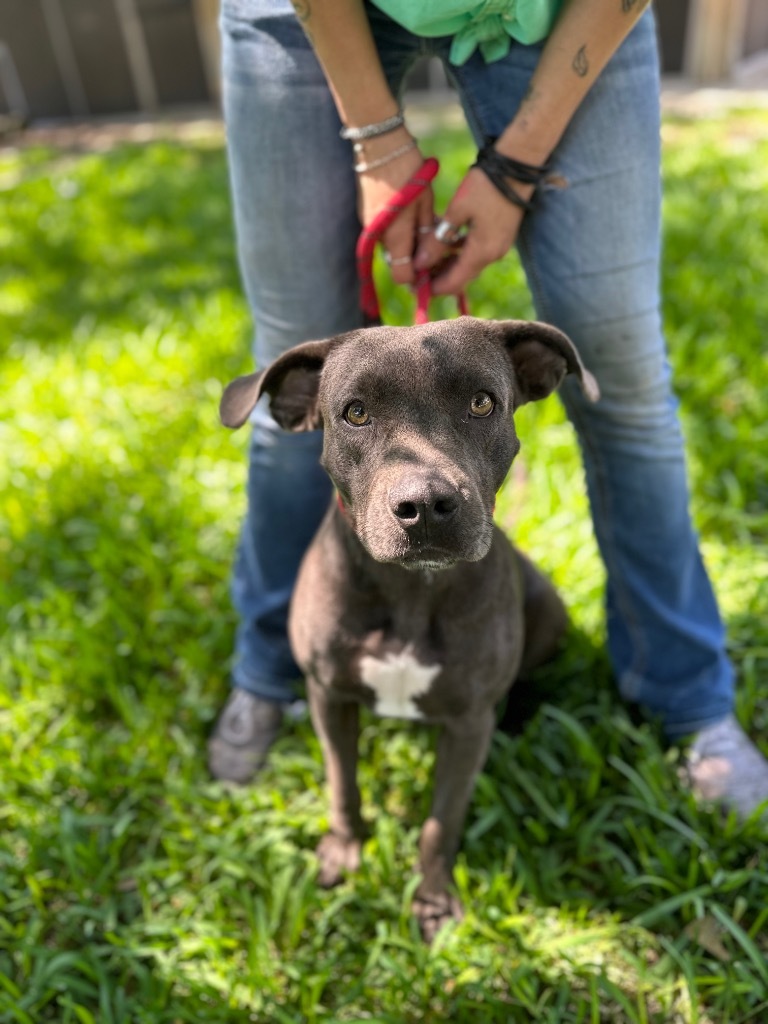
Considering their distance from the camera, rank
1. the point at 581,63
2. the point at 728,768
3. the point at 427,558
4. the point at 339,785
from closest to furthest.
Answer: the point at 427,558 → the point at 581,63 → the point at 339,785 → the point at 728,768

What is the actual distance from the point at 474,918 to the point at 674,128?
7.33 metres

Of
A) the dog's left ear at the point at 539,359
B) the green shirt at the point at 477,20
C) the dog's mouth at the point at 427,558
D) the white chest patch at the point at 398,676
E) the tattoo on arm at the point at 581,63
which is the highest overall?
the green shirt at the point at 477,20

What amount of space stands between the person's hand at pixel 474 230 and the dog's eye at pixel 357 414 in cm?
→ 51

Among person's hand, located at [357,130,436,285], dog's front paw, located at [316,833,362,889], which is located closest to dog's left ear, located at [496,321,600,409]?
person's hand, located at [357,130,436,285]

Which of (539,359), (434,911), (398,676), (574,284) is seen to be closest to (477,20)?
(574,284)

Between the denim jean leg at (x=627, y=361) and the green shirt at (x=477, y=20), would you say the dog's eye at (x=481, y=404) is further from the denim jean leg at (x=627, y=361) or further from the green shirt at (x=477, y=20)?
the green shirt at (x=477, y=20)

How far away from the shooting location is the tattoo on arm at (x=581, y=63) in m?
1.81

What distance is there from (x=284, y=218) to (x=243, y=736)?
1539 mm

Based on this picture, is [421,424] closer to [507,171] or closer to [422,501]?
[422,501]

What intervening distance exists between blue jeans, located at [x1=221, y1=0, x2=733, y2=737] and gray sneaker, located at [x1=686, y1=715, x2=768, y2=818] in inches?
2.3

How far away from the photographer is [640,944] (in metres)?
2.16

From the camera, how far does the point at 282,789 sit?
260 cm

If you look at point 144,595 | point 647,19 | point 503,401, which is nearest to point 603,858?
point 503,401

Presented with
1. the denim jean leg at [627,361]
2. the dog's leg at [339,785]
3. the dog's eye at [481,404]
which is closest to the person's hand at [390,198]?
the denim jean leg at [627,361]
